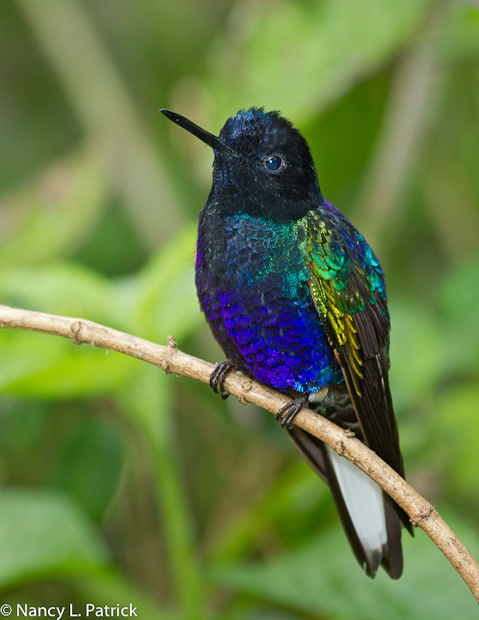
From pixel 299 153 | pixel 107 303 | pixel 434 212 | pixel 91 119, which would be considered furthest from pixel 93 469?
pixel 434 212

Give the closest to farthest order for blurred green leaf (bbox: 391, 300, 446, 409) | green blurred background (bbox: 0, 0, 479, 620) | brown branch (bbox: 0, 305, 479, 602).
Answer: brown branch (bbox: 0, 305, 479, 602), green blurred background (bbox: 0, 0, 479, 620), blurred green leaf (bbox: 391, 300, 446, 409)

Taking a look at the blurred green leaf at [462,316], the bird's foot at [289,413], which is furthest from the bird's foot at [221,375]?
the blurred green leaf at [462,316]

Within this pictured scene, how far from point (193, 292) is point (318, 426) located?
0.88 meters

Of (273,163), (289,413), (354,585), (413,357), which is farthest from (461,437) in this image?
(273,163)

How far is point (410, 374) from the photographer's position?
2938 millimetres

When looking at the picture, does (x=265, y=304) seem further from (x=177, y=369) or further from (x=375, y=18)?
(x=375, y=18)

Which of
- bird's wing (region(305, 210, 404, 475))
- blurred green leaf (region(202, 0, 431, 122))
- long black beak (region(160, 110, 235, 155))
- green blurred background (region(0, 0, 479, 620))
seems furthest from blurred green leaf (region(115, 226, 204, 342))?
blurred green leaf (region(202, 0, 431, 122))

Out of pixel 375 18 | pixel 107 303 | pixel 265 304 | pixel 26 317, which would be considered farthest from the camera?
pixel 375 18

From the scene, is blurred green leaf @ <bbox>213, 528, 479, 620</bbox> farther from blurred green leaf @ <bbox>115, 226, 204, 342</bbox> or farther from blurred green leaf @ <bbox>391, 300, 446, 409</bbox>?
blurred green leaf @ <bbox>115, 226, 204, 342</bbox>

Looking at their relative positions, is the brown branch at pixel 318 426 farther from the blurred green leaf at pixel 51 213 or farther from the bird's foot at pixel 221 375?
the blurred green leaf at pixel 51 213

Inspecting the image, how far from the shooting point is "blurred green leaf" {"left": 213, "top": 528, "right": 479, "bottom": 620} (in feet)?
7.53

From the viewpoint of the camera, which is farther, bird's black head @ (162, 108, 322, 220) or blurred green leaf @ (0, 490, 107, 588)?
blurred green leaf @ (0, 490, 107, 588)

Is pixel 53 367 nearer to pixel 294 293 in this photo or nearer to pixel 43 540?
pixel 43 540

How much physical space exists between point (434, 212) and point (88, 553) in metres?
2.74
